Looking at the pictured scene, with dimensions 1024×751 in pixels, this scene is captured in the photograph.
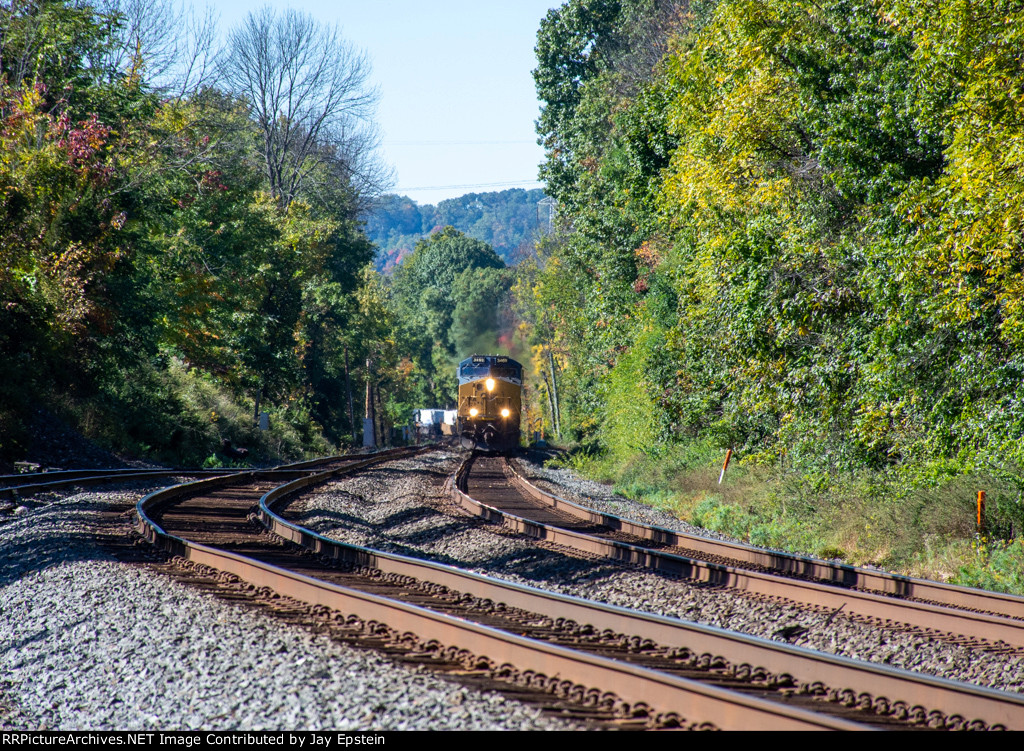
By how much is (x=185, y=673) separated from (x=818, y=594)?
5402 millimetres

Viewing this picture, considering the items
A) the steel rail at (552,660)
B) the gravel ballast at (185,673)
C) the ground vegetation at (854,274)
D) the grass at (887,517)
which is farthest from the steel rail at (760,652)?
the ground vegetation at (854,274)

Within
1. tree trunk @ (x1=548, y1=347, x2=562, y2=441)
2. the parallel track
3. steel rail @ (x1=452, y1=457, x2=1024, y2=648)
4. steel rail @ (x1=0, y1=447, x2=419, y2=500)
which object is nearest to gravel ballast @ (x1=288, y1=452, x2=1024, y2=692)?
steel rail @ (x1=452, y1=457, x2=1024, y2=648)

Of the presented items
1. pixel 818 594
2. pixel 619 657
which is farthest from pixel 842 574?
pixel 619 657

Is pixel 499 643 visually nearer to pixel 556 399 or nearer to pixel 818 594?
pixel 818 594

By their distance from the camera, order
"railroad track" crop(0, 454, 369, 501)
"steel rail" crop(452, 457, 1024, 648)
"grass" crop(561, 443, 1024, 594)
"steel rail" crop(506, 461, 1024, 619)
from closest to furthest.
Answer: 1. "steel rail" crop(452, 457, 1024, 648)
2. "steel rail" crop(506, 461, 1024, 619)
3. "grass" crop(561, 443, 1024, 594)
4. "railroad track" crop(0, 454, 369, 501)

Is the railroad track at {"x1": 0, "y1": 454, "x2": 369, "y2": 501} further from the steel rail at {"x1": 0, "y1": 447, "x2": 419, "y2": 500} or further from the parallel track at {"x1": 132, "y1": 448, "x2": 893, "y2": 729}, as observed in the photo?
the parallel track at {"x1": 132, "y1": 448, "x2": 893, "y2": 729}

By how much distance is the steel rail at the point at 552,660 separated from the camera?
13.4 ft

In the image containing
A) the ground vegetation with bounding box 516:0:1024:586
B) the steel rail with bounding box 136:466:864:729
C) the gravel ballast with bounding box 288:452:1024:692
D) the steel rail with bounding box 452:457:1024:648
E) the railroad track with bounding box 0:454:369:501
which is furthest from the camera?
the railroad track with bounding box 0:454:369:501

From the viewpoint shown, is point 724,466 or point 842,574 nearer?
point 842,574

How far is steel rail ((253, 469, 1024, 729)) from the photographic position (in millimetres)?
4520

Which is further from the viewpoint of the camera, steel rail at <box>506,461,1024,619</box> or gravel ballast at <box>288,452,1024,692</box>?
steel rail at <box>506,461,1024,619</box>

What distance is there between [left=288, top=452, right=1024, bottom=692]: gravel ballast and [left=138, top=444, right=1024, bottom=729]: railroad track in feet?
4.75

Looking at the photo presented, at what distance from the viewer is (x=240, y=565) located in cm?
808

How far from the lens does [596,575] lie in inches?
366
